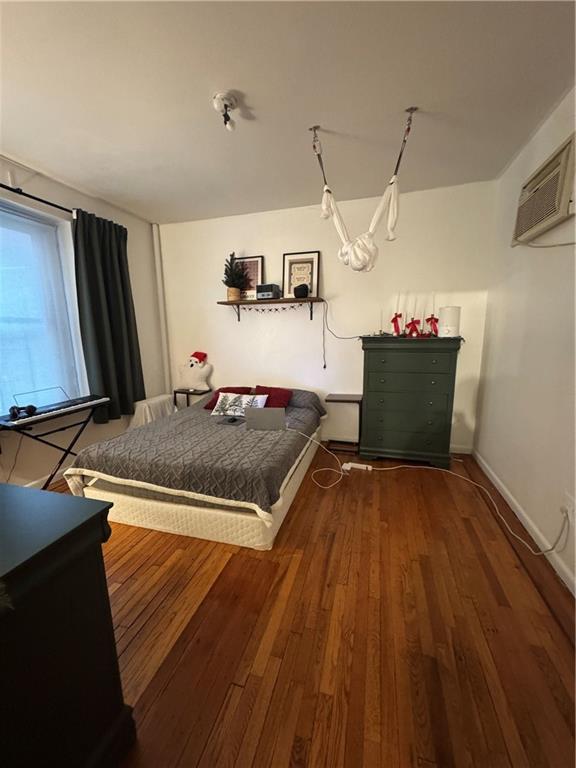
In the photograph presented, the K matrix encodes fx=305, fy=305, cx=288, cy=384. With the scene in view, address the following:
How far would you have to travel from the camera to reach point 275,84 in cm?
157

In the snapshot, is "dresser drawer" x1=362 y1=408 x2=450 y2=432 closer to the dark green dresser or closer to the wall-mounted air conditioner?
the dark green dresser

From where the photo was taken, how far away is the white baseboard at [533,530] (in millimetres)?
1457

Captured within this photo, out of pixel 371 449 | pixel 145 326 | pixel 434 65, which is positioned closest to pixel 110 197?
pixel 145 326

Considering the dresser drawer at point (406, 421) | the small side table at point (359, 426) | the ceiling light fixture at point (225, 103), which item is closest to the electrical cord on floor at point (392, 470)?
the small side table at point (359, 426)

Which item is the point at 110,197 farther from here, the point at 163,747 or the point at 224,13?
the point at 163,747

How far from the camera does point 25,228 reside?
2428 mm

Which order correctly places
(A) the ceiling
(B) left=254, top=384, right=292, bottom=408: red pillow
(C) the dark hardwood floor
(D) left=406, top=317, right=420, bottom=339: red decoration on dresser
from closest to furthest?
(C) the dark hardwood floor < (A) the ceiling < (D) left=406, top=317, right=420, bottom=339: red decoration on dresser < (B) left=254, top=384, right=292, bottom=408: red pillow

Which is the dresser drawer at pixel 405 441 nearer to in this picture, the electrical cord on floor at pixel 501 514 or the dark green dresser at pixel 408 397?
the dark green dresser at pixel 408 397

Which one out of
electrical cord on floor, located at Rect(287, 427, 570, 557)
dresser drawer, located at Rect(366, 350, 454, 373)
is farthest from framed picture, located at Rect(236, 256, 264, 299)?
electrical cord on floor, located at Rect(287, 427, 570, 557)

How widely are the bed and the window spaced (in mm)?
979

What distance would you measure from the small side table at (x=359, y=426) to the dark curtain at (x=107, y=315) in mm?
2016

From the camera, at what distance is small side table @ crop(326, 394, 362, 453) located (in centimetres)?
299

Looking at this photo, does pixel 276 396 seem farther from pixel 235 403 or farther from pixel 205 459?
pixel 205 459

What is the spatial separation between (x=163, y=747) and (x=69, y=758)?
1.02 ft
